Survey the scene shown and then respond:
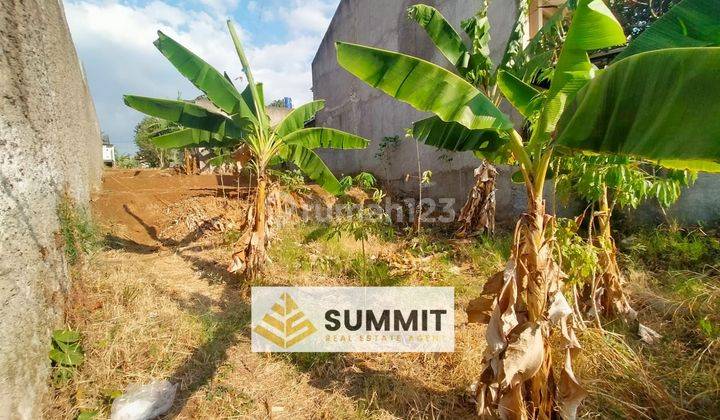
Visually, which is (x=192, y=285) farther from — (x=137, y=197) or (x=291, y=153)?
(x=137, y=197)

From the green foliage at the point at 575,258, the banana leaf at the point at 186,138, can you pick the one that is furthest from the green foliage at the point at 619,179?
the banana leaf at the point at 186,138

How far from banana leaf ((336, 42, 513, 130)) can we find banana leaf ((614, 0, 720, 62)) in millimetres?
713

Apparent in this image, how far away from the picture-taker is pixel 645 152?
1.32 m

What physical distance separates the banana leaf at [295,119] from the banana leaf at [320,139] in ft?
0.67

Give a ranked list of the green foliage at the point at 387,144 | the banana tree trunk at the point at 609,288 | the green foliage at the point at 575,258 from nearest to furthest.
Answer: the green foliage at the point at 575,258 < the banana tree trunk at the point at 609,288 < the green foliage at the point at 387,144

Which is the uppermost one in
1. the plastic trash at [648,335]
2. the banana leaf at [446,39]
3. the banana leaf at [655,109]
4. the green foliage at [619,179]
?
the banana leaf at [446,39]

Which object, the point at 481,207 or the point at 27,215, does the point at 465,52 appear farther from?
the point at 27,215

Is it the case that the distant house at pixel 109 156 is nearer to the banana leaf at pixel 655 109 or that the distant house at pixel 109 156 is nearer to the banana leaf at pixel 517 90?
the banana leaf at pixel 517 90

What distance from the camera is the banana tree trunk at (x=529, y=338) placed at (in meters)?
1.82

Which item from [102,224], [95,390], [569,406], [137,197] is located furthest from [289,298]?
[137,197]

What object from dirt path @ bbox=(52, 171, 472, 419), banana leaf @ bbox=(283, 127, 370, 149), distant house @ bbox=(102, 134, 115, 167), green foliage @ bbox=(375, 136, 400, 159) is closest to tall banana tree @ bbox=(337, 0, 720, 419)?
dirt path @ bbox=(52, 171, 472, 419)

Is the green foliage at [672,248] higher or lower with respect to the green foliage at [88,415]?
higher

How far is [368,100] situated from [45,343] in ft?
29.4

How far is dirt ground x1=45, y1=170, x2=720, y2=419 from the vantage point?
2205 mm
